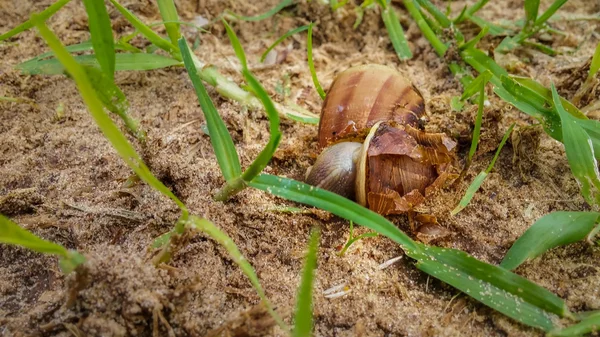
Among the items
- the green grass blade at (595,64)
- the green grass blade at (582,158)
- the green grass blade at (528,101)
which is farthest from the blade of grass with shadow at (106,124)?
the green grass blade at (595,64)

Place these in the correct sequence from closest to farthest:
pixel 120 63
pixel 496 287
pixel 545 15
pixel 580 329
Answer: pixel 580 329 → pixel 496 287 → pixel 120 63 → pixel 545 15

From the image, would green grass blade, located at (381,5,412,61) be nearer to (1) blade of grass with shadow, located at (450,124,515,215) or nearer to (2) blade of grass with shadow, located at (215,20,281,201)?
(1) blade of grass with shadow, located at (450,124,515,215)

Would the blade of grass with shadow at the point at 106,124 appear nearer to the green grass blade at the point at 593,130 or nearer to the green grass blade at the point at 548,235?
the green grass blade at the point at 548,235

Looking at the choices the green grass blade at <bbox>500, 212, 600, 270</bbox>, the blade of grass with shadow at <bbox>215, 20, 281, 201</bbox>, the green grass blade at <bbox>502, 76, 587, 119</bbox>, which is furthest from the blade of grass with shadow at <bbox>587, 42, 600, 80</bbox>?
the blade of grass with shadow at <bbox>215, 20, 281, 201</bbox>

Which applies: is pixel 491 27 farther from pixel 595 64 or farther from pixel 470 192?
pixel 470 192

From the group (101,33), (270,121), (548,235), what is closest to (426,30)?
(548,235)

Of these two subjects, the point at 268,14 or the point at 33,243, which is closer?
the point at 33,243
